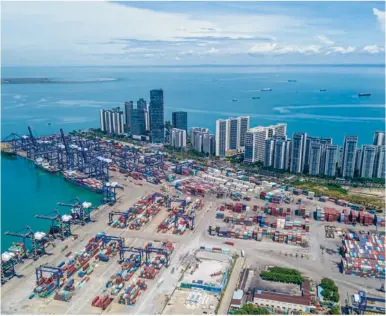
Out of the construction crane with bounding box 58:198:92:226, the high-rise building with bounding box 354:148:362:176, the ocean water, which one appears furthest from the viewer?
the high-rise building with bounding box 354:148:362:176

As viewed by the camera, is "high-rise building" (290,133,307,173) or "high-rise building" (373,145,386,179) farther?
"high-rise building" (290,133,307,173)

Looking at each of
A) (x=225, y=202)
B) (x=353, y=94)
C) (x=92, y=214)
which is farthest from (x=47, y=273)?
(x=353, y=94)

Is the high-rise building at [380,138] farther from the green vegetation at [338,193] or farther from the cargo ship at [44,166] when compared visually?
the cargo ship at [44,166]

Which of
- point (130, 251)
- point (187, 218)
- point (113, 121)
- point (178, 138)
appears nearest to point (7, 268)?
point (130, 251)

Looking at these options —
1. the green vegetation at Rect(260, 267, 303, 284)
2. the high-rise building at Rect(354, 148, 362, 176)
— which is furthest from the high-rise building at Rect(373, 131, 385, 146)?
the green vegetation at Rect(260, 267, 303, 284)

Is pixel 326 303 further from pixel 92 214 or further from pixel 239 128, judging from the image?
pixel 239 128

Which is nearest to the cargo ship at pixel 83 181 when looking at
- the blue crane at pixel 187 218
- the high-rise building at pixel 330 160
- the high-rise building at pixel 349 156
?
the blue crane at pixel 187 218

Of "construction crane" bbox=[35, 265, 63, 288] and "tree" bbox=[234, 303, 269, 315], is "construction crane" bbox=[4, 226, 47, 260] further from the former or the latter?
"tree" bbox=[234, 303, 269, 315]
